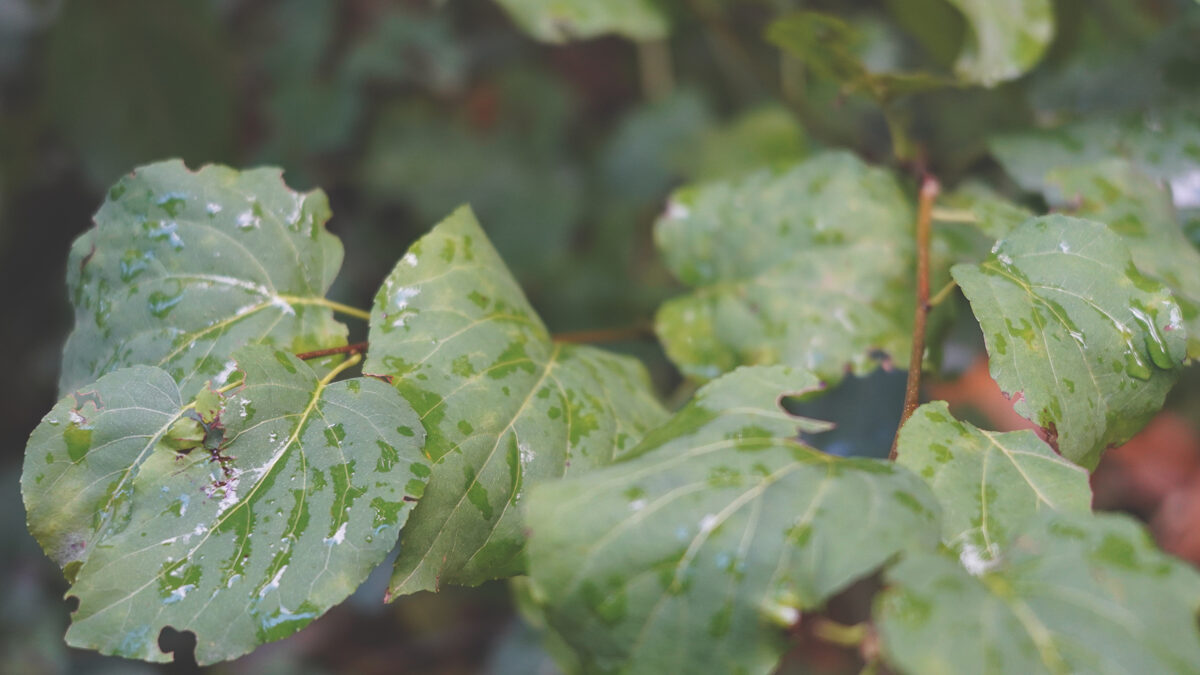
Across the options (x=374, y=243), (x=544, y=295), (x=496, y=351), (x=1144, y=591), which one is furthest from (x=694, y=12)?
(x=1144, y=591)

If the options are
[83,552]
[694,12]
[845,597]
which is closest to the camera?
[83,552]

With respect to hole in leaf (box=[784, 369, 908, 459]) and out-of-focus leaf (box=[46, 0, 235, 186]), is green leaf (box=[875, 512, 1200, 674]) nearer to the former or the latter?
hole in leaf (box=[784, 369, 908, 459])

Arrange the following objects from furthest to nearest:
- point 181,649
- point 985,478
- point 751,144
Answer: point 181,649
point 751,144
point 985,478

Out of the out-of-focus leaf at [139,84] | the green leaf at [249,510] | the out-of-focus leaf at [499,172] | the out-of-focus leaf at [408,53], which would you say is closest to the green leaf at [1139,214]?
the green leaf at [249,510]

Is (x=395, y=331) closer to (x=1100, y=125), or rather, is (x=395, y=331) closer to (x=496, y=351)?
(x=496, y=351)

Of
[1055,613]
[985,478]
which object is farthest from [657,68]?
[1055,613]

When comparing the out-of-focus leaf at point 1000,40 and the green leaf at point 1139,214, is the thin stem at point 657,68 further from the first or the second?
the green leaf at point 1139,214

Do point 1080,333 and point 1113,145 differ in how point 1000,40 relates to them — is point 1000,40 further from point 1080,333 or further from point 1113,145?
point 1080,333
